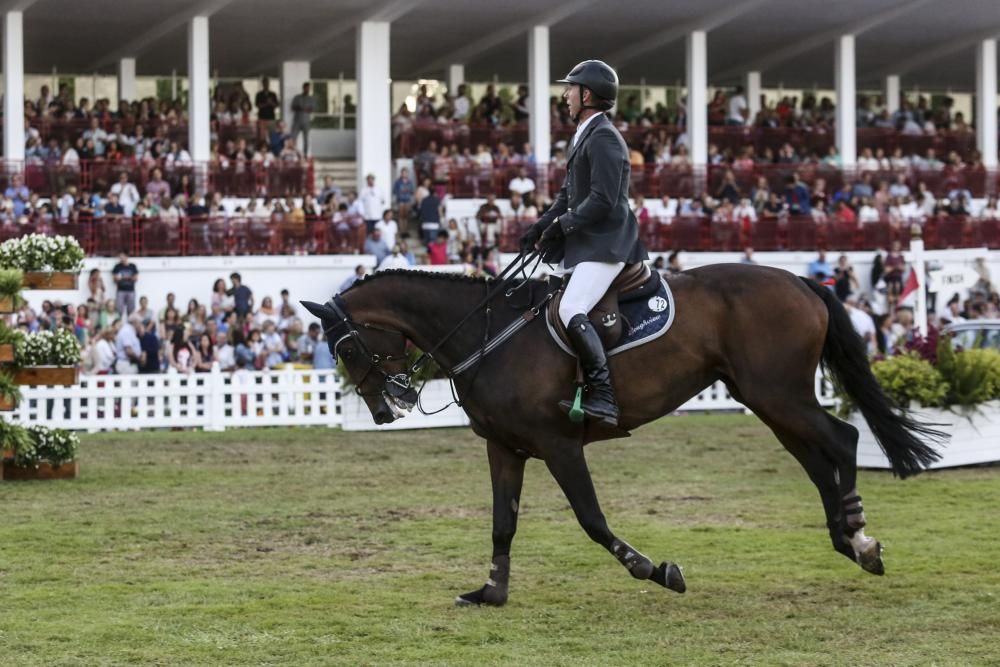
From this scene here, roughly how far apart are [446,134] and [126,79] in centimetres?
859

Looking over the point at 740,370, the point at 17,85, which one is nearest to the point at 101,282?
the point at 17,85

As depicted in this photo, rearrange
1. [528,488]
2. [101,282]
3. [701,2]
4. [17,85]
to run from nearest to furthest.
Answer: [528,488] → [101,282] → [17,85] → [701,2]

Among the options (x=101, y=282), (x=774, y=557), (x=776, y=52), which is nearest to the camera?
(x=774, y=557)

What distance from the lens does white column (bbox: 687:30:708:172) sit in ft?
115

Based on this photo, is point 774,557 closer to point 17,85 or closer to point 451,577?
point 451,577

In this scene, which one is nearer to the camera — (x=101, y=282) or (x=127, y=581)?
(x=127, y=581)

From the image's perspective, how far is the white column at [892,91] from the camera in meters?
44.5

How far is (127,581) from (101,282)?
17170 millimetres

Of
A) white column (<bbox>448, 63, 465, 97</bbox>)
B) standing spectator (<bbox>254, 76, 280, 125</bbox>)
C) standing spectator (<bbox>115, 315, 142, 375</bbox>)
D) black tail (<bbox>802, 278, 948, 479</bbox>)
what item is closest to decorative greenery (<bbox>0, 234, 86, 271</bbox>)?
black tail (<bbox>802, 278, 948, 479</bbox>)

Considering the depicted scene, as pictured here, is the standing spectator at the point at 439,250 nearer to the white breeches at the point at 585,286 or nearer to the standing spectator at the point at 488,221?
the standing spectator at the point at 488,221

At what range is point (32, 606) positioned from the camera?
8.95m

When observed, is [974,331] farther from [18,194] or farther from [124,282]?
[18,194]

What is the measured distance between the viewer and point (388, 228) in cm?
2900

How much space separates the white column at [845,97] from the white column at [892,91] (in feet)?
26.0
